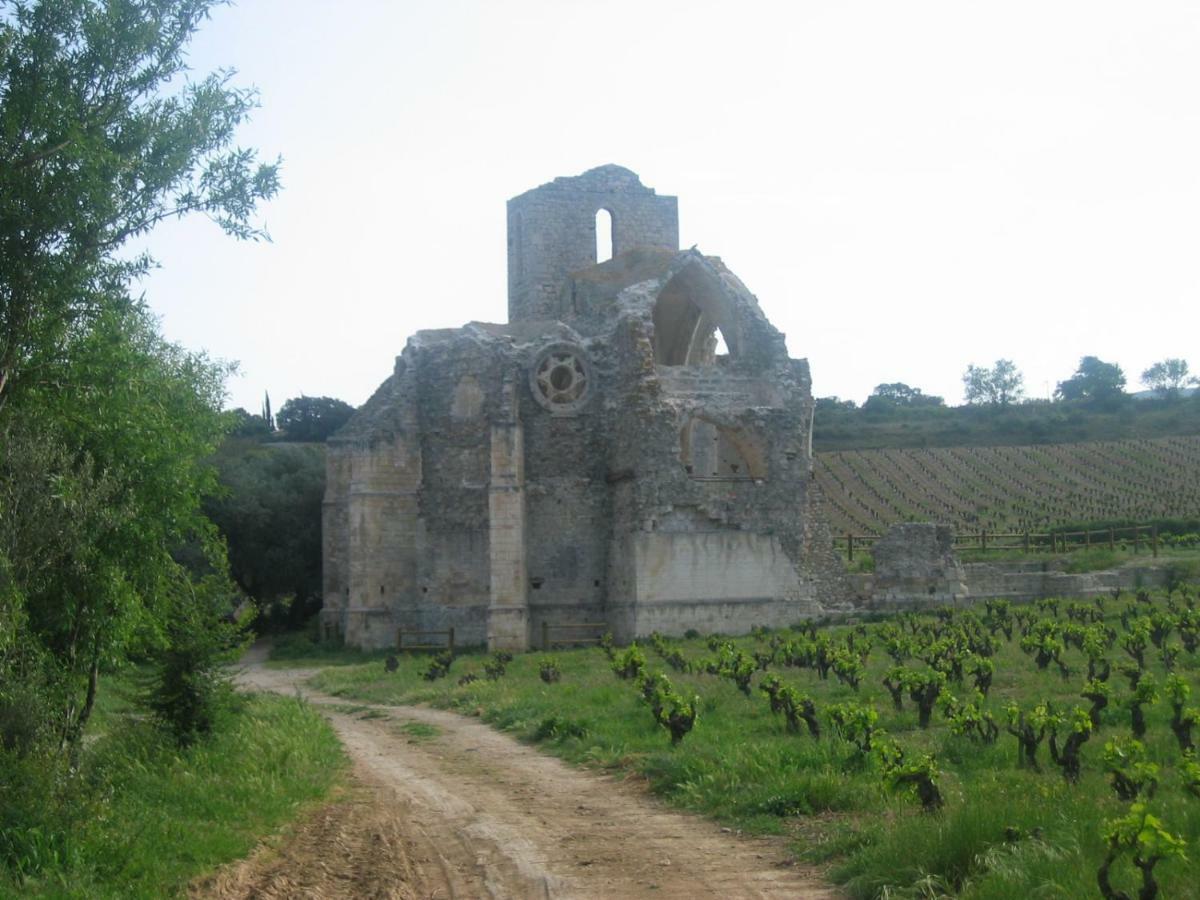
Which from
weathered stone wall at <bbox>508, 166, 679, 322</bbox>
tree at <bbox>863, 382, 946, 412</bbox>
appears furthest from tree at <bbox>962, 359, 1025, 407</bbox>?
weathered stone wall at <bbox>508, 166, 679, 322</bbox>

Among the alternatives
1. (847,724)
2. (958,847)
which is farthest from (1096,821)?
(847,724)

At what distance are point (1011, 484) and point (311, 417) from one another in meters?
39.2

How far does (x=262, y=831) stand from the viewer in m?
9.86

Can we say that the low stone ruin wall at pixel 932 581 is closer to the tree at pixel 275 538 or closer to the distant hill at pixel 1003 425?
the tree at pixel 275 538

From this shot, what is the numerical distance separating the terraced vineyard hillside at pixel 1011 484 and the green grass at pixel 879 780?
3750 centimetres

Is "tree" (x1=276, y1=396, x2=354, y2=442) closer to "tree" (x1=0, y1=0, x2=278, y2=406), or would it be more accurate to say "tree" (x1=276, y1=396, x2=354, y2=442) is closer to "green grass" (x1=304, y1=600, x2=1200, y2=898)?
"green grass" (x1=304, y1=600, x2=1200, y2=898)

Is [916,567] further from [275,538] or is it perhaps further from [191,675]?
[191,675]

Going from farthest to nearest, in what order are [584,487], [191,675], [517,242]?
[517,242], [584,487], [191,675]

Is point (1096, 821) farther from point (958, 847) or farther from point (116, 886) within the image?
point (116, 886)

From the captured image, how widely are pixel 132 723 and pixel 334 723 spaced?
17.5 ft

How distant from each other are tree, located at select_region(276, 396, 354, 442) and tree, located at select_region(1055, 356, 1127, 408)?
6201 centimetres

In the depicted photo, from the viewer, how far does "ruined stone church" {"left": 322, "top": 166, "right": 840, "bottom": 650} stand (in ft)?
93.7

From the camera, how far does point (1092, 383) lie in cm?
11475

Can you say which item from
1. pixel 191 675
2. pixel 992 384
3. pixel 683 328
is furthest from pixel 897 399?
pixel 191 675
